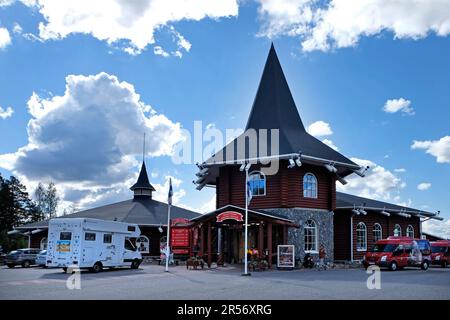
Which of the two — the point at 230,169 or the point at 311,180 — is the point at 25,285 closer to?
the point at 230,169

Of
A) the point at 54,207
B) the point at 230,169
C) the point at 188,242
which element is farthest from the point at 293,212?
the point at 54,207

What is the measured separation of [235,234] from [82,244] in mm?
11036

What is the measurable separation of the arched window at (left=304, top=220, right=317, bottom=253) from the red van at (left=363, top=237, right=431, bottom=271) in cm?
353

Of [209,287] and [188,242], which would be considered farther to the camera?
[188,242]

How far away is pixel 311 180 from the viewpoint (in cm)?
3139

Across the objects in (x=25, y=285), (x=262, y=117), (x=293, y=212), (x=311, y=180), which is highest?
(x=262, y=117)

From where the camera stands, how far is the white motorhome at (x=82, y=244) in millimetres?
24375

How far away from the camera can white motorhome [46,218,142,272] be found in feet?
80.0

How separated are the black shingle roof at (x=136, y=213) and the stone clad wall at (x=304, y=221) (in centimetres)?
1256

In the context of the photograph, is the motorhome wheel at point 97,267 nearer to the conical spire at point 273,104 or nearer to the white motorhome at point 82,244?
the white motorhome at point 82,244

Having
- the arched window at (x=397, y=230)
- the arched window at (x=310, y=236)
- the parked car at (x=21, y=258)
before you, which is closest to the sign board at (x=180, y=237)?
the arched window at (x=310, y=236)

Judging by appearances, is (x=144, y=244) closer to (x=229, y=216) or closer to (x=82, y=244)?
(x=229, y=216)

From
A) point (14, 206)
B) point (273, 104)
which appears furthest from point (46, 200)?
point (273, 104)
